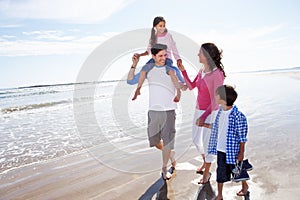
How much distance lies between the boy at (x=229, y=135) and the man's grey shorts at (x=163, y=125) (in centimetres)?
80

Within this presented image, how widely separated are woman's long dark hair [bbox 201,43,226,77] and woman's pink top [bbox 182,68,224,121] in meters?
0.08

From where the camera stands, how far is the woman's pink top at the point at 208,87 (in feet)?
11.4

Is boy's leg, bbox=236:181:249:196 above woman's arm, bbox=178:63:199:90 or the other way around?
the other way around

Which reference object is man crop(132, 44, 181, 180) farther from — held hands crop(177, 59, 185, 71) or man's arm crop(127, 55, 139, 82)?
held hands crop(177, 59, 185, 71)

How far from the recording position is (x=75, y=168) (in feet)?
14.9

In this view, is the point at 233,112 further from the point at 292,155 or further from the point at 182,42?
the point at 292,155

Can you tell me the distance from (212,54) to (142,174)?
6.72ft

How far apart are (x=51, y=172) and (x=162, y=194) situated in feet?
6.91

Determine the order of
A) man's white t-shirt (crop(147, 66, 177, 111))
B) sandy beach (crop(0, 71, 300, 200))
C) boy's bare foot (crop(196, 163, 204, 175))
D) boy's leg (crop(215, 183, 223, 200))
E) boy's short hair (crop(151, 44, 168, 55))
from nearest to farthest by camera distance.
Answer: boy's leg (crop(215, 183, 223, 200)) → sandy beach (crop(0, 71, 300, 200)) → boy's short hair (crop(151, 44, 168, 55)) → man's white t-shirt (crop(147, 66, 177, 111)) → boy's bare foot (crop(196, 163, 204, 175))

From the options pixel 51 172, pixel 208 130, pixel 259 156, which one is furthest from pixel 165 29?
pixel 51 172

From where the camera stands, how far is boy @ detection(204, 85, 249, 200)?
2.88m

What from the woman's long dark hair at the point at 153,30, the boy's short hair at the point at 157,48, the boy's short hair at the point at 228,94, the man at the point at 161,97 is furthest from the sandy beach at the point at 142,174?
the woman's long dark hair at the point at 153,30

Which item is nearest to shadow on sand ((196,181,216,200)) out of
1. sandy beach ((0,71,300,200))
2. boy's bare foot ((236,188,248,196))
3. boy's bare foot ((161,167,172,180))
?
sandy beach ((0,71,300,200))

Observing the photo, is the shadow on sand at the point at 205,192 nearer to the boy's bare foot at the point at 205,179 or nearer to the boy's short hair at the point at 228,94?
the boy's bare foot at the point at 205,179
